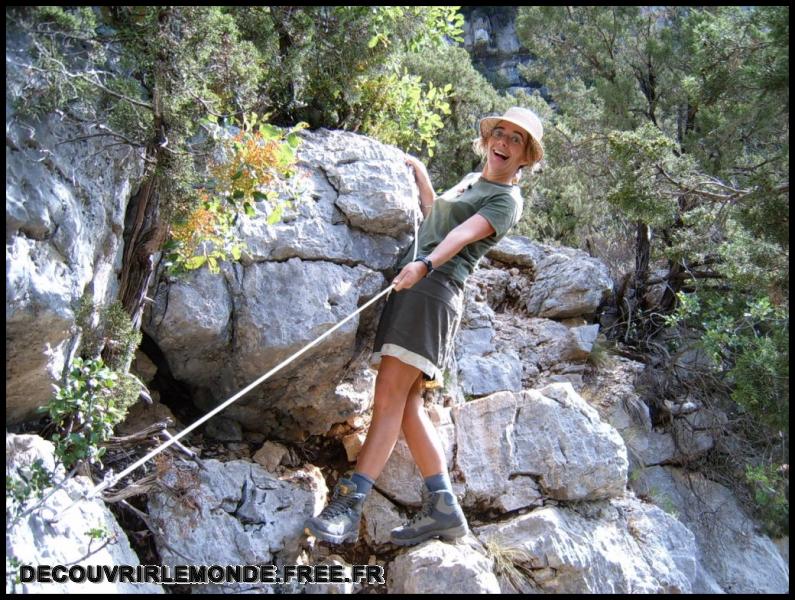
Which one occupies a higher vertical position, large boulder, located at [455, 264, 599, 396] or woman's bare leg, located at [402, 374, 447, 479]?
large boulder, located at [455, 264, 599, 396]

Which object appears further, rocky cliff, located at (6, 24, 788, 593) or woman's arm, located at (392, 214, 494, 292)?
woman's arm, located at (392, 214, 494, 292)

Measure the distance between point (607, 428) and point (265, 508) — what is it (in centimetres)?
204

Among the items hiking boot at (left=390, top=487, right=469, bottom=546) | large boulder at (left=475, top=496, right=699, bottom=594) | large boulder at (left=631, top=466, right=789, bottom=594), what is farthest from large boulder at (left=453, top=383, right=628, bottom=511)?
large boulder at (left=631, top=466, right=789, bottom=594)

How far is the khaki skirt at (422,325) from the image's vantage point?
357cm

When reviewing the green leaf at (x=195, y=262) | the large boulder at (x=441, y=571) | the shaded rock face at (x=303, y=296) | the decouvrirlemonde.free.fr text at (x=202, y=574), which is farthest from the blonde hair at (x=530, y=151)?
the decouvrirlemonde.free.fr text at (x=202, y=574)

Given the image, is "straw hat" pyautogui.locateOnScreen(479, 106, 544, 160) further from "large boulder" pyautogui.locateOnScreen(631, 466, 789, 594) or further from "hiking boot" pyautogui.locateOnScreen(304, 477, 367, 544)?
"large boulder" pyautogui.locateOnScreen(631, 466, 789, 594)

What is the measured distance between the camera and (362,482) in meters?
3.48

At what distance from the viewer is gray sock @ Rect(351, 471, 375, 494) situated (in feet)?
11.4

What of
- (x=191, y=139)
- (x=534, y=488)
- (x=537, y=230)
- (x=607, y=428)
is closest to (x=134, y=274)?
(x=191, y=139)

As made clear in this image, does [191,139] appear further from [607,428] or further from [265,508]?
[607,428]

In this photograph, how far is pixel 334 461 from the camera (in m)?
4.22

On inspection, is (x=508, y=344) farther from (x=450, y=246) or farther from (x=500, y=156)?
(x=450, y=246)

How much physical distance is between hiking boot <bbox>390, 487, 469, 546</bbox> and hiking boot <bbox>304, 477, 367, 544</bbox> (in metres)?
0.27

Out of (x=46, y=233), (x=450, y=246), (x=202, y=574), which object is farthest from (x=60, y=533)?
(x=450, y=246)
